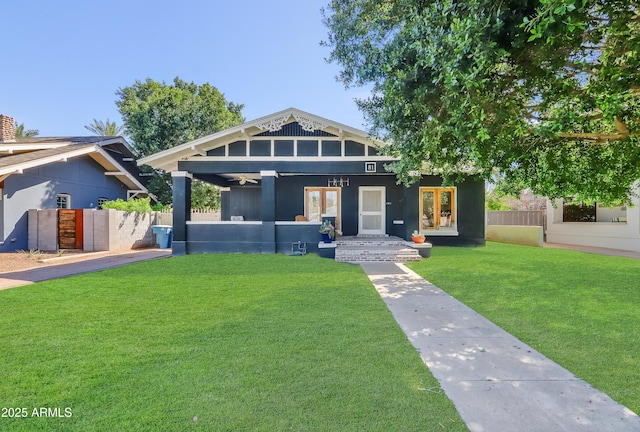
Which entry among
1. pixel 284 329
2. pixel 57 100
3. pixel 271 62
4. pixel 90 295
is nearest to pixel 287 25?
pixel 271 62

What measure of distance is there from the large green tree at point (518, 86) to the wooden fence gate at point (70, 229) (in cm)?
1217

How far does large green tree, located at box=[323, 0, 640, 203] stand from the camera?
3551 millimetres

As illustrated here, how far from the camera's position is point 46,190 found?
12.8 meters

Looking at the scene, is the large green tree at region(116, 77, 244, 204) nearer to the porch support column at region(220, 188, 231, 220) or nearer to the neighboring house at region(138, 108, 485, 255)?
the porch support column at region(220, 188, 231, 220)

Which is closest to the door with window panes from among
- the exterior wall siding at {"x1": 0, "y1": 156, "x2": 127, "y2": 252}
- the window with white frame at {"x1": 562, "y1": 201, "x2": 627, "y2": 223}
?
the exterior wall siding at {"x1": 0, "y1": 156, "x2": 127, "y2": 252}

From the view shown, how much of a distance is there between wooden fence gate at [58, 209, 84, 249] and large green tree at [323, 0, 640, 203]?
12.2 meters

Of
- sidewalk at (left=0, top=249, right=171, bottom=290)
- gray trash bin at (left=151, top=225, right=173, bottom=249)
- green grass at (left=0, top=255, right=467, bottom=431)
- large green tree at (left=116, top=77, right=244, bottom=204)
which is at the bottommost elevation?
sidewalk at (left=0, top=249, right=171, bottom=290)

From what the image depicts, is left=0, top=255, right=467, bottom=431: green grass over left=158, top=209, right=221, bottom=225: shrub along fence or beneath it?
beneath

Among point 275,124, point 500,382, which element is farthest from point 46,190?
point 500,382

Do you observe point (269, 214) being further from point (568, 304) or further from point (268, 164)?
point (568, 304)

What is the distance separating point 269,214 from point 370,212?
15.3 feet

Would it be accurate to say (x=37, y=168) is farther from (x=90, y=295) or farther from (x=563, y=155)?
(x=563, y=155)

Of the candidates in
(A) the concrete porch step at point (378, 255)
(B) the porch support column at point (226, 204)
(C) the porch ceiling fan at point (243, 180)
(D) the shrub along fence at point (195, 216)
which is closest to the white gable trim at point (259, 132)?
(C) the porch ceiling fan at point (243, 180)

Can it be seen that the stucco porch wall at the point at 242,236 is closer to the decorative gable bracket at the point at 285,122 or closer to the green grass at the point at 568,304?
the decorative gable bracket at the point at 285,122
